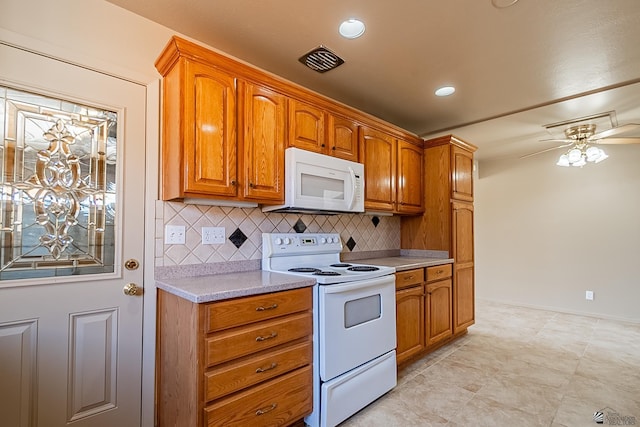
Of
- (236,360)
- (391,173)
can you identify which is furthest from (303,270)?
(391,173)

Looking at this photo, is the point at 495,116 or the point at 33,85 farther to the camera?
the point at 495,116

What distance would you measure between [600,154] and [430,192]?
1909mm

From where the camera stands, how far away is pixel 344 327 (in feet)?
6.39

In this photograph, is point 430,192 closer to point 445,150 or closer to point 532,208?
point 445,150

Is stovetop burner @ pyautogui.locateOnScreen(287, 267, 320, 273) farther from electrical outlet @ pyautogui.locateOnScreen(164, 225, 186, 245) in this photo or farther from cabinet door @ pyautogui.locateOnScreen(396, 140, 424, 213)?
cabinet door @ pyautogui.locateOnScreen(396, 140, 424, 213)

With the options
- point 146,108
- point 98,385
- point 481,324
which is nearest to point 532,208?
point 481,324

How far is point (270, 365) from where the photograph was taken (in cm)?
165

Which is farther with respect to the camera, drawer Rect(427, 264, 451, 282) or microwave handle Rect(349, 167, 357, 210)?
drawer Rect(427, 264, 451, 282)

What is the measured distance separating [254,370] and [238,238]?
0.91 meters

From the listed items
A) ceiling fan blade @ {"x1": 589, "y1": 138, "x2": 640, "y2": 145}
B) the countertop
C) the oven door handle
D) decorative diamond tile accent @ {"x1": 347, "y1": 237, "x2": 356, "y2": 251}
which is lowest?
the oven door handle

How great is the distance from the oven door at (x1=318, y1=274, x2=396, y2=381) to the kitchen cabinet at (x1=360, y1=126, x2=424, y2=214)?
0.85 meters

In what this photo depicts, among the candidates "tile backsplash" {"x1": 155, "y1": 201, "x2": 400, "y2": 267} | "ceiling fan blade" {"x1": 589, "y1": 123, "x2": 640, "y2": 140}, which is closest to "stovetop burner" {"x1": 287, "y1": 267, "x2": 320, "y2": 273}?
"tile backsplash" {"x1": 155, "y1": 201, "x2": 400, "y2": 267}

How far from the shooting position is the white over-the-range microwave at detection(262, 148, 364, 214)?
213 cm

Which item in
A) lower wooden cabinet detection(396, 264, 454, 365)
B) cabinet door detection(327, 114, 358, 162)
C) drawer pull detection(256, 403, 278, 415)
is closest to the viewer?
drawer pull detection(256, 403, 278, 415)
